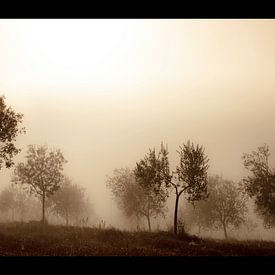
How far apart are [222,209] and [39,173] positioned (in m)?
39.7

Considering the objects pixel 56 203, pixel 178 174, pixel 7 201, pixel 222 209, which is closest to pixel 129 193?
pixel 222 209

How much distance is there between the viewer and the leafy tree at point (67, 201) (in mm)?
83062

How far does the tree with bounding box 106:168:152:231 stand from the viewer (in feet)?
229

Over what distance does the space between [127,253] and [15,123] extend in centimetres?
2000

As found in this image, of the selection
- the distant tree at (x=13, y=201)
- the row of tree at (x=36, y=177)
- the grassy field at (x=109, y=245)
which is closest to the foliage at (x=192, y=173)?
the grassy field at (x=109, y=245)

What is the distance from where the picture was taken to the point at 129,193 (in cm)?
7112

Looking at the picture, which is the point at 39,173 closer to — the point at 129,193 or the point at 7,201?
the point at 129,193

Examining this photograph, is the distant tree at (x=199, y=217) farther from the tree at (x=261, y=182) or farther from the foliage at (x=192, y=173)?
the foliage at (x=192, y=173)

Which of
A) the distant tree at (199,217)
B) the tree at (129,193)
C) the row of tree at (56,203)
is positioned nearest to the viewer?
the tree at (129,193)

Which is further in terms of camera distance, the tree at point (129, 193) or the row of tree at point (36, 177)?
the tree at point (129, 193)
